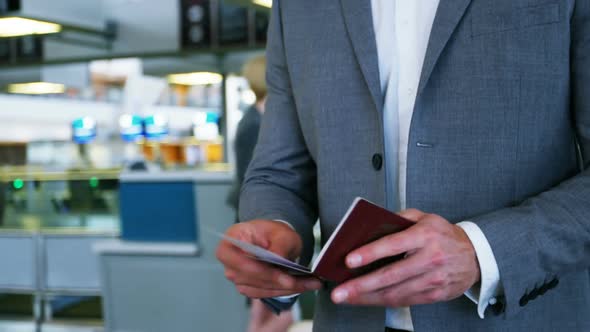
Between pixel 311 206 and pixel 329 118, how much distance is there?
0.74 feet

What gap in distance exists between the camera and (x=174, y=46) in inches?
433

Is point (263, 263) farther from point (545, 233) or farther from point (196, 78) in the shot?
point (196, 78)

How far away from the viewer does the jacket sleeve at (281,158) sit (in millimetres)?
1239

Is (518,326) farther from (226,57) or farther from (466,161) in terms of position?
(226,57)

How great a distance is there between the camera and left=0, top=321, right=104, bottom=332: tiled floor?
6.06 metres

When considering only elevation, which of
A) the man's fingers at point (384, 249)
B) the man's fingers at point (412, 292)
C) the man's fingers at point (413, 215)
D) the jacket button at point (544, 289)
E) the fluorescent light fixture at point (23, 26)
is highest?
the fluorescent light fixture at point (23, 26)

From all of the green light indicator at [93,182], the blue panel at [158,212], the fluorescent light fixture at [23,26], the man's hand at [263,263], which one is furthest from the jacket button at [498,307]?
the green light indicator at [93,182]

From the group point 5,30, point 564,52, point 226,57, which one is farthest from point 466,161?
point 226,57

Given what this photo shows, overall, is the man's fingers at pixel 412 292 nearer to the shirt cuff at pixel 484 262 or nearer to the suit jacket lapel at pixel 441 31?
the shirt cuff at pixel 484 262

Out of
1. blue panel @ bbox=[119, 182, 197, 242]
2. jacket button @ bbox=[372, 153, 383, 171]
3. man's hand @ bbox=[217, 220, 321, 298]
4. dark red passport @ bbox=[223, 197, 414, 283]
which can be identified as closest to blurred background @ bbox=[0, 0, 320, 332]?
blue panel @ bbox=[119, 182, 197, 242]

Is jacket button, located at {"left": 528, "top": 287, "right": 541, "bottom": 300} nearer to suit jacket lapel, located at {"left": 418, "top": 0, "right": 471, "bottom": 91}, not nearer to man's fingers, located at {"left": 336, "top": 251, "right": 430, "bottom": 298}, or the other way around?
man's fingers, located at {"left": 336, "top": 251, "right": 430, "bottom": 298}

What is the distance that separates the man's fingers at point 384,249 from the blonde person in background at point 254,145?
2.88m

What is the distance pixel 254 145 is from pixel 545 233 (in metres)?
2.86

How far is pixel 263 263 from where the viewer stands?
1.00 metres
